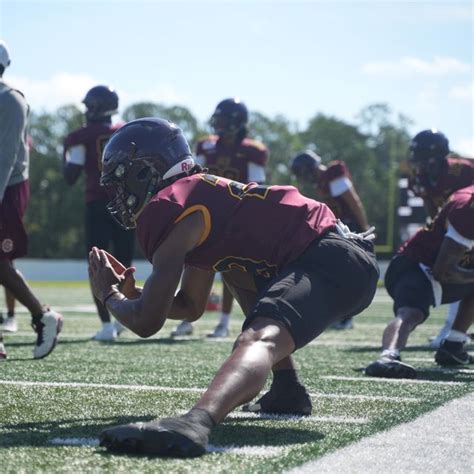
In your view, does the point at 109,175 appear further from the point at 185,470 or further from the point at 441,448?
the point at 441,448

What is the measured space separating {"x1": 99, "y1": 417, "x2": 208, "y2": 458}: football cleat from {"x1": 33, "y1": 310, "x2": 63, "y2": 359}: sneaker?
2634 mm

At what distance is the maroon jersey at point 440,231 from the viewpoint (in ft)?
16.2

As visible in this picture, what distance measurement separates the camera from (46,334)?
521cm

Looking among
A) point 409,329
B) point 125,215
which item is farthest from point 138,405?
point 409,329

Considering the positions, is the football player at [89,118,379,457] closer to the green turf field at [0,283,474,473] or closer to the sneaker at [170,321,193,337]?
the green turf field at [0,283,474,473]

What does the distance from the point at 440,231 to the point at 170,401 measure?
2242mm

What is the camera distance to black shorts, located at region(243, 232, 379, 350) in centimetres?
296

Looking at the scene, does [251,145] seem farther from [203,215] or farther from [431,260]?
[203,215]

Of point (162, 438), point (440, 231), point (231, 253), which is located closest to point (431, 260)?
point (440, 231)

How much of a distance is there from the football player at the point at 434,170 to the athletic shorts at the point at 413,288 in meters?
0.81

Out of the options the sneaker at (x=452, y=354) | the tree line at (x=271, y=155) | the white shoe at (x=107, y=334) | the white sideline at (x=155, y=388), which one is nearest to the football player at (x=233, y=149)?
the white shoe at (x=107, y=334)

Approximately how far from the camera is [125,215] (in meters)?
3.25

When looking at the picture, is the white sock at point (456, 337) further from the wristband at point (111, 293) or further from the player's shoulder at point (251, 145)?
the player's shoulder at point (251, 145)

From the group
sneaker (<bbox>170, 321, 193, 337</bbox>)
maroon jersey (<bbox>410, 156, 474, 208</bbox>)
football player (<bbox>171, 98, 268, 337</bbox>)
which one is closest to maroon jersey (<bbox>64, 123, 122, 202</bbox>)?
football player (<bbox>171, 98, 268, 337</bbox>)
